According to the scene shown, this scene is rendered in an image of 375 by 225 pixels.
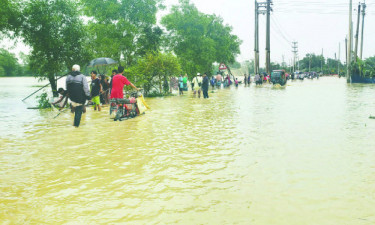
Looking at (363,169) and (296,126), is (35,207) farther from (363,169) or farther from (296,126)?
(296,126)

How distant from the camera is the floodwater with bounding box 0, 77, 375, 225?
162 inches

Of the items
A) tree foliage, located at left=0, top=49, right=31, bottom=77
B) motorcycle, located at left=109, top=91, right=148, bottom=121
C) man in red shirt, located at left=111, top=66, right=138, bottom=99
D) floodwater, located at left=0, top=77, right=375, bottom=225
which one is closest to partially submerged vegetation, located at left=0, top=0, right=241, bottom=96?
motorcycle, located at left=109, top=91, right=148, bottom=121

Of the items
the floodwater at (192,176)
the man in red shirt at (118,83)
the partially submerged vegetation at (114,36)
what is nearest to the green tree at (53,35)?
the partially submerged vegetation at (114,36)

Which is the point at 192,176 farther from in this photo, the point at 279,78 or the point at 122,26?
the point at 279,78

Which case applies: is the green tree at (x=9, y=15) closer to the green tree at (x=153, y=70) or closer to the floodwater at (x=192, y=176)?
the green tree at (x=153, y=70)

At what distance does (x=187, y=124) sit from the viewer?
467 inches

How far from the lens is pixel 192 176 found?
5.63 meters

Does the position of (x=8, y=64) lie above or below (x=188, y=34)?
above

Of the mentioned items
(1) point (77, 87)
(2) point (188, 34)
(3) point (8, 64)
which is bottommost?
(1) point (77, 87)

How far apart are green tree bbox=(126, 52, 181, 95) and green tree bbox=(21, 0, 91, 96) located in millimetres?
5738

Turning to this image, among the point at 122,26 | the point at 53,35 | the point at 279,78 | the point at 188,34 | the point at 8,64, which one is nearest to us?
the point at 53,35

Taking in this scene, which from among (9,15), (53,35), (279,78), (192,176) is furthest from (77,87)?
(279,78)

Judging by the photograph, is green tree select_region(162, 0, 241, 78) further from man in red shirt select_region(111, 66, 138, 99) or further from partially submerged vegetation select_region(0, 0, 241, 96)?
man in red shirt select_region(111, 66, 138, 99)

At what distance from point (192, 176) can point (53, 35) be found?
988 inches
